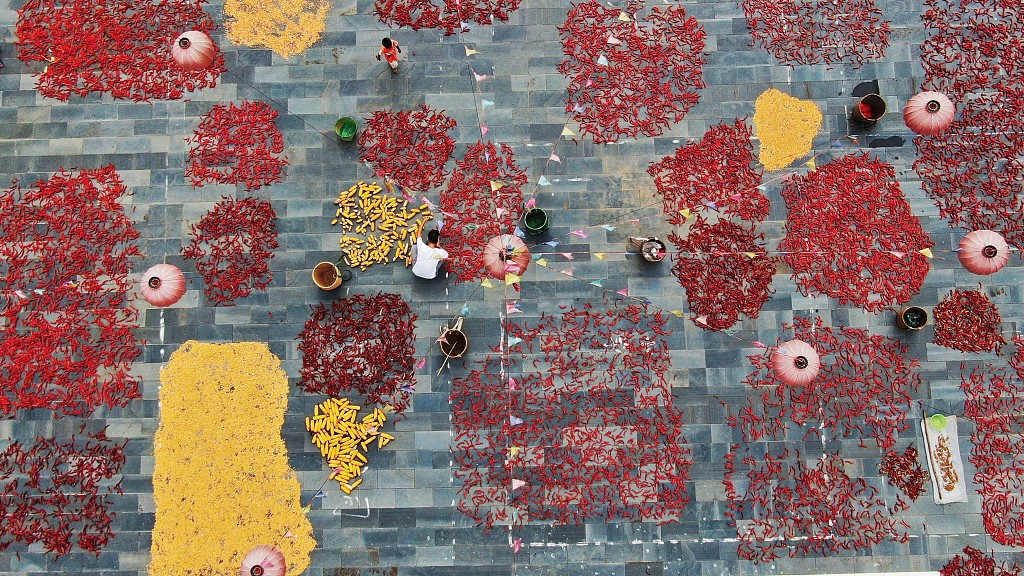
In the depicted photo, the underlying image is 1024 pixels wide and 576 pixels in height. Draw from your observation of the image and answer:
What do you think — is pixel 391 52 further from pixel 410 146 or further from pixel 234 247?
Result: pixel 234 247

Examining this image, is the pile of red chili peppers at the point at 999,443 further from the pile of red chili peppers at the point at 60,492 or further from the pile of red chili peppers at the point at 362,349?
the pile of red chili peppers at the point at 60,492

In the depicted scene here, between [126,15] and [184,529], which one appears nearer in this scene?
[184,529]

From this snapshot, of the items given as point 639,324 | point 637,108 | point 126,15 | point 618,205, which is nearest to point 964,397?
point 639,324

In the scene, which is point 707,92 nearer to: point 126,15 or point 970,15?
point 970,15

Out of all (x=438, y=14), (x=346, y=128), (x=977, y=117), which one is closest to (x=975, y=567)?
(x=977, y=117)

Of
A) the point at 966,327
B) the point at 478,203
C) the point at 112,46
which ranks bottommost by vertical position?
the point at 966,327

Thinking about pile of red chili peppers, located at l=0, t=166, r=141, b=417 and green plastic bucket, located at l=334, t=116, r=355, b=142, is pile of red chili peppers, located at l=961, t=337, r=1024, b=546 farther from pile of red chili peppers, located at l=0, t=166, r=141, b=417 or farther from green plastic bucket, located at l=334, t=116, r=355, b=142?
pile of red chili peppers, located at l=0, t=166, r=141, b=417

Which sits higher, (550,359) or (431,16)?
(431,16)
